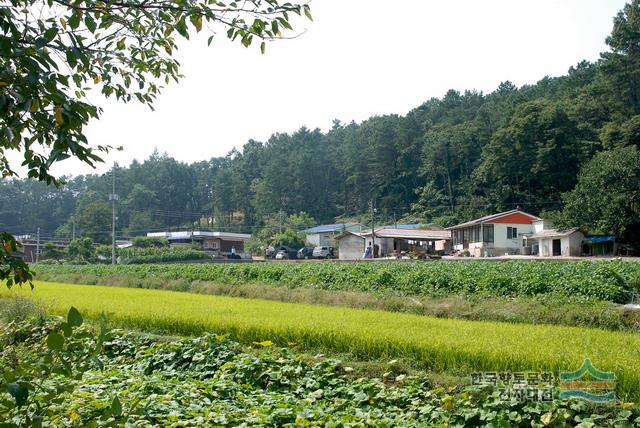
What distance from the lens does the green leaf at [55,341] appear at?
2180 millimetres

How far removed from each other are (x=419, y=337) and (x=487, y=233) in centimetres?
4133

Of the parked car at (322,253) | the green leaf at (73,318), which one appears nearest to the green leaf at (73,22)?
the green leaf at (73,318)

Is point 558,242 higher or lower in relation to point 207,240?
lower

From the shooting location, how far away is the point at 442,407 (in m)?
6.45

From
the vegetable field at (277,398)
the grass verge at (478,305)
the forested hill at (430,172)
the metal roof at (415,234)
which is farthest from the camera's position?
the metal roof at (415,234)

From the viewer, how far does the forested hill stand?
50625mm

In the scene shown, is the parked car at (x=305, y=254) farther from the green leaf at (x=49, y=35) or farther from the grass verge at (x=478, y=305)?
the green leaf at (x=49, y=35)

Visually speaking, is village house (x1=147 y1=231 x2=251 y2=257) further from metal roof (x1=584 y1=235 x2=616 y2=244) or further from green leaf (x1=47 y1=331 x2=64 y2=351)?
green leaf (x1=47 y1=331 x2=64 y2=351)

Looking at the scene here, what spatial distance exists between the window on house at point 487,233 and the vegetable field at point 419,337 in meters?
36.7

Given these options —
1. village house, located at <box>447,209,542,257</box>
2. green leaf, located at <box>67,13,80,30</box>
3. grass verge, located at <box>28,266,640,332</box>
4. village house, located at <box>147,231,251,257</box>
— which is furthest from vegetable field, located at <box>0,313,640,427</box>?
village house, located at <box>147,231,251,257</box>

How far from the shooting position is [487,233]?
1917 inches

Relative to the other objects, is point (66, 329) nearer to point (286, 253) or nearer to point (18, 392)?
point (18, 392)

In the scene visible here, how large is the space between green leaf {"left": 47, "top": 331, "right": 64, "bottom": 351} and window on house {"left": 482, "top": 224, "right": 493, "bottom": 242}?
48879 mm

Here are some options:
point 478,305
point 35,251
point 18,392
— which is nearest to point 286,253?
point 35,251
